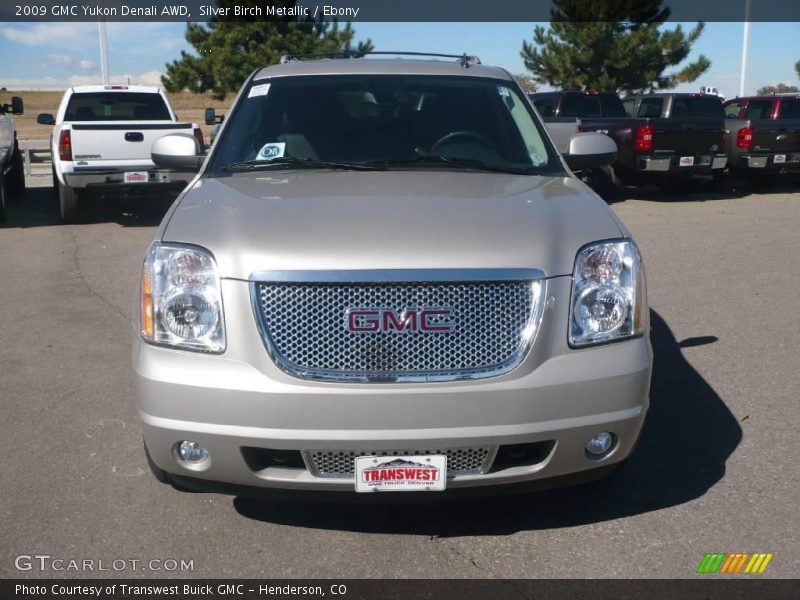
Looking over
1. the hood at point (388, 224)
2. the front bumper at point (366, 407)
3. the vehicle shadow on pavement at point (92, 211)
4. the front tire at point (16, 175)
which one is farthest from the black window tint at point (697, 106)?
the front bumper at point (366, 407)

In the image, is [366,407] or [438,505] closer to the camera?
[366,407]

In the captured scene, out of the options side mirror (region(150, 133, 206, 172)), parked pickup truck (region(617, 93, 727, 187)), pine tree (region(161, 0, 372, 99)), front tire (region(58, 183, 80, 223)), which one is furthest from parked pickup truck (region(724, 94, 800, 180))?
pine tree (region(161, 0, 372, 99))

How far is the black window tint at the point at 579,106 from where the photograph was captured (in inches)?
651

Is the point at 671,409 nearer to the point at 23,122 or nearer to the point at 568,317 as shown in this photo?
the point at 568,317

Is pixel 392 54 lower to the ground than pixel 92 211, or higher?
higher

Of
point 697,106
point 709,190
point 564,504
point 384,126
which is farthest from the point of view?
point 709,190

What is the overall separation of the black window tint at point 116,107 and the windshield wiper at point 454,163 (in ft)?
32.7

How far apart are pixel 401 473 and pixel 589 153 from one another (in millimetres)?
2549

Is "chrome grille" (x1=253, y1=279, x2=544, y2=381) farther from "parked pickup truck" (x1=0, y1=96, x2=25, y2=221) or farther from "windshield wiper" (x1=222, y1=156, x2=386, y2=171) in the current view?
"parked pickup truck" (x1=0, y1=96, x2=25, y2=221)

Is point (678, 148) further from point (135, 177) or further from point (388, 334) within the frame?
point (388, 334)

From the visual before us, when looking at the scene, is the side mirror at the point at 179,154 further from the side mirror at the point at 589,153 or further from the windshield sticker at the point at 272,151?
the side mirror at the point at 589,153

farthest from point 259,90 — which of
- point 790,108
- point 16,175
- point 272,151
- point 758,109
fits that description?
point 758,109

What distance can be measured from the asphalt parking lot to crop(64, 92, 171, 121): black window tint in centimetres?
699

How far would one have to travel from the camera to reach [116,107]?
43.8 feet
